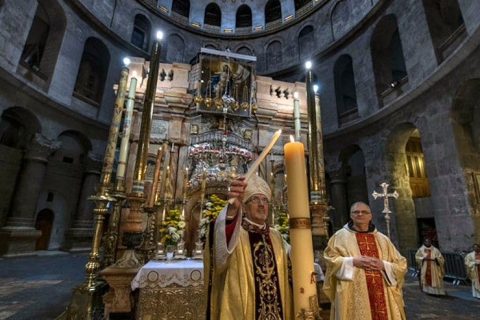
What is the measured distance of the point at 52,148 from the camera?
12.3 meters

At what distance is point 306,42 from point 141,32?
12.3 metres

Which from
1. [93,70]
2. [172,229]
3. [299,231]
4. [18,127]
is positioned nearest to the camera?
[299,231]

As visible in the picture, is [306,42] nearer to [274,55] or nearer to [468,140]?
[274,55]

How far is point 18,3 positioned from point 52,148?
6.39 m

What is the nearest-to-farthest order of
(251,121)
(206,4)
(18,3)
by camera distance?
(251,121), (18,3), (206,4)

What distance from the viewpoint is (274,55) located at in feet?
66.6

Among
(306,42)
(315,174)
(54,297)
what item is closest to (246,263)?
(315,174)

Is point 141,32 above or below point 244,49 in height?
below

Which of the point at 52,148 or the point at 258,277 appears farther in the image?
the point at 52,148

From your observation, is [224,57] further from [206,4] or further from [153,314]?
[206,4]

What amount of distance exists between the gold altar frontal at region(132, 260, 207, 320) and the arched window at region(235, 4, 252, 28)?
896 inches

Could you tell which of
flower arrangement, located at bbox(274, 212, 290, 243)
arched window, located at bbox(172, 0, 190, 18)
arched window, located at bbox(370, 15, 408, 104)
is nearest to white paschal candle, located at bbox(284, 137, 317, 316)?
flower arrangement, located at bbox(274, 212, 290, 243)

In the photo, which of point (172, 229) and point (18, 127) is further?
point (18, 127)

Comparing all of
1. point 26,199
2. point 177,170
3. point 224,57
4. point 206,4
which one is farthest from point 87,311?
point 206,4
